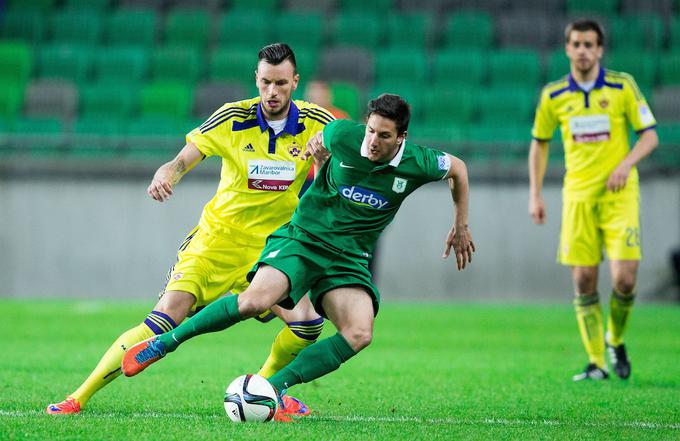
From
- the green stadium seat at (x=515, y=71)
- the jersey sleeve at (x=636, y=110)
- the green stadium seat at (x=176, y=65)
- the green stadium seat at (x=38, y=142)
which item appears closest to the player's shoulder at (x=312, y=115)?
the jersey sleeve at (x=636, y=110)

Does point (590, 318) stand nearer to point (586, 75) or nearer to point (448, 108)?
point (586, 75)

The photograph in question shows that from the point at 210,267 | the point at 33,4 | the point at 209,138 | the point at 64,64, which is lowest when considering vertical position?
the point at 210,267

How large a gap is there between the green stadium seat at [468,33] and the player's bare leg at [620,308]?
10.9 meters

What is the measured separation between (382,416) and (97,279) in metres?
9.59

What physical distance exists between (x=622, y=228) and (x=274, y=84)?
285 centimetres

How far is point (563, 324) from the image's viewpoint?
37.7 feet

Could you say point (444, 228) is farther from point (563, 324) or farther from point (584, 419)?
point (584, 419)

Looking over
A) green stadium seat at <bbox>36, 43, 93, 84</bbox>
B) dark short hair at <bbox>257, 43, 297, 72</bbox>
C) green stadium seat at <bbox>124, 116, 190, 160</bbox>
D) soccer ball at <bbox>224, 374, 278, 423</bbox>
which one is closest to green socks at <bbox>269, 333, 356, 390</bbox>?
soccer ball at <bbox>224, 374, 278, 423</bbox>

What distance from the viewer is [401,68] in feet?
54.9

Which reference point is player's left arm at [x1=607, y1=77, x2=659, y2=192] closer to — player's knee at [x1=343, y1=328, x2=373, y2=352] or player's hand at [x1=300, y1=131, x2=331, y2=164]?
player's hand at [x1=300, y1=131, x2=331, y2=164]

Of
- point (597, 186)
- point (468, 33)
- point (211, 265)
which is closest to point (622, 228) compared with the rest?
point (597, 186)

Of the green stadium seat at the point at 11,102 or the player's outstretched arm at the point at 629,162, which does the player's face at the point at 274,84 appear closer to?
the player's outstretched arm at the point at 629,162

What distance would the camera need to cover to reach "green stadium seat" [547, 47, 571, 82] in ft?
54.1

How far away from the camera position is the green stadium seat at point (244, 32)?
17.4 m
